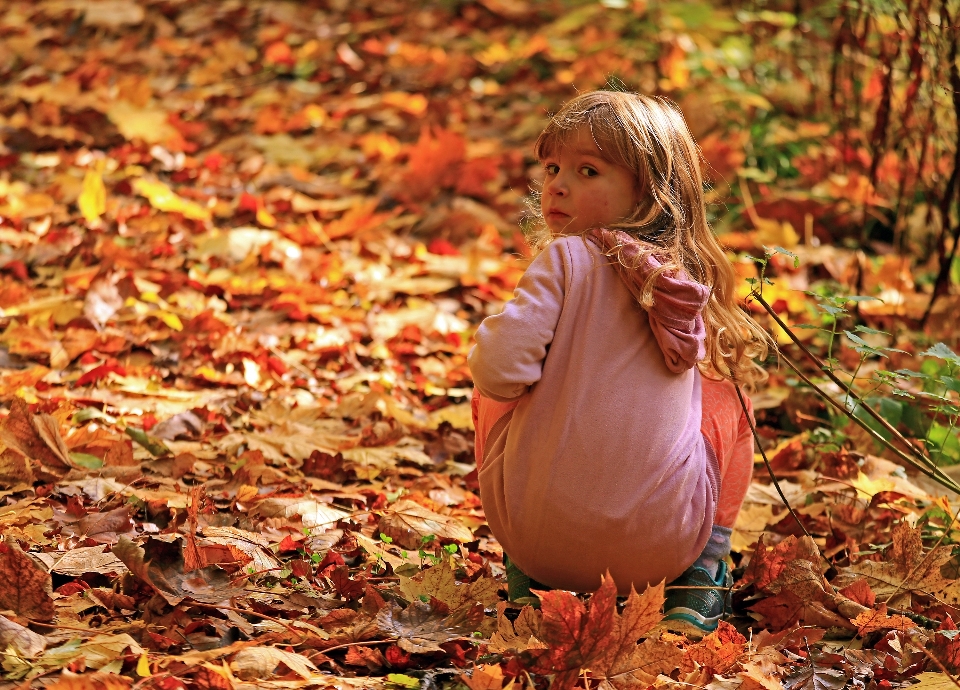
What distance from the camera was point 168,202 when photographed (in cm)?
413

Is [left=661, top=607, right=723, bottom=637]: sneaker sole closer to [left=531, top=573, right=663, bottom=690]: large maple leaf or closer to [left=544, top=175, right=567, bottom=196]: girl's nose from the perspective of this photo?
[left=531, top=573, right=663, bottom=690]: large maple leaf

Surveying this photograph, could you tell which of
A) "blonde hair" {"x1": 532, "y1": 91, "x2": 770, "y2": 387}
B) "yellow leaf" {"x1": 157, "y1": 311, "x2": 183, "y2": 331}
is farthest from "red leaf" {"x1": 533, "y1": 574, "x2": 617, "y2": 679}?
"yellow leaf" {"x1": 157, "y1": 311, "x2": 183, "y2": 331}

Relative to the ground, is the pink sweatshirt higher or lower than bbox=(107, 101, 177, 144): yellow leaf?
higher

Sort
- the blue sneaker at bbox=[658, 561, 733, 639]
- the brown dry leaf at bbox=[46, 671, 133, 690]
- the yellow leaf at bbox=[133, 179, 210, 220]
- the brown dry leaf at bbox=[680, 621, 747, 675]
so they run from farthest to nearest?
the yellow leaf at bbox=[133, 179, 210, 220]
the blue sneaker at bbox=[658, 561, 733, 639]
the brown dry leaf at bbox=[680, 621, 747, 675]
the brown dry leaf at bbox=[46, 671, 133, 690]

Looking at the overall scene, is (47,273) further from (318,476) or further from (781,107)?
(781,107)

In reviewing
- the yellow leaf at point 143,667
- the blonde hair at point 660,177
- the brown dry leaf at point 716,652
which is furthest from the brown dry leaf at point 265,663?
the blonde hair at point 660,177

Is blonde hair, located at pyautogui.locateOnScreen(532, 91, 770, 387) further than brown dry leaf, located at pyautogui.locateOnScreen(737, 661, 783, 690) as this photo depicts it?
Yes

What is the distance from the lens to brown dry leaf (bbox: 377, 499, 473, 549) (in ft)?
7.47

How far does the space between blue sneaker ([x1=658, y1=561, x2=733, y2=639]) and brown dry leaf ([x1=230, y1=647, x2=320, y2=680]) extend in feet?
2.26

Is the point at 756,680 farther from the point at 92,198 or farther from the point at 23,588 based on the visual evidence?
the point at 92,198

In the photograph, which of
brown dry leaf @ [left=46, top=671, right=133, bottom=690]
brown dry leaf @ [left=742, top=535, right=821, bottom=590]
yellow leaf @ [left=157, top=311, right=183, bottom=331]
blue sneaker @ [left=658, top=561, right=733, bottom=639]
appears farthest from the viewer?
yellow leaf @ [left=157, top=311, right=183, bottom=331]

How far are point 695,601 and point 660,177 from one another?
2.61 ft

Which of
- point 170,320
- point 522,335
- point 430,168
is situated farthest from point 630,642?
point 430,168

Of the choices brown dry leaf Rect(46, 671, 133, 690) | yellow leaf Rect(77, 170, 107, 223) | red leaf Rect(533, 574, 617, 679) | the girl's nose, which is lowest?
yellow leaf Rect(77, 170, 107, 223)
